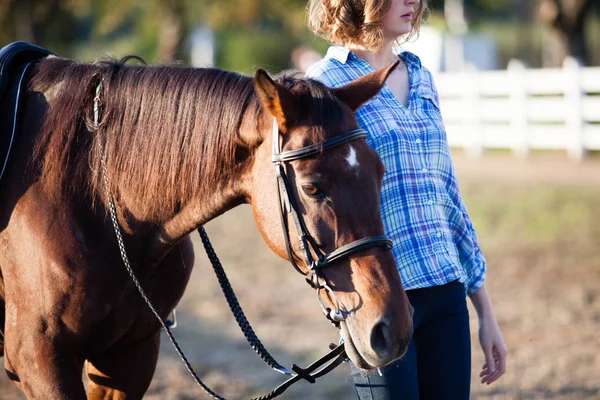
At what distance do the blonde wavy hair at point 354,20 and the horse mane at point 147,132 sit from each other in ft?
1.11

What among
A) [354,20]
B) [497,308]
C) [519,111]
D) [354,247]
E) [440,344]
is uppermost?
[354,20]

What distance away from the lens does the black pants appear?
101 inches

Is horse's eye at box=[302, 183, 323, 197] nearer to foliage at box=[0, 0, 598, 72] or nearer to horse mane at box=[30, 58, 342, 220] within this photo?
horse mane at box=[30, 58, 342, 220]

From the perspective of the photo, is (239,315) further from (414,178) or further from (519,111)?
(519,111)

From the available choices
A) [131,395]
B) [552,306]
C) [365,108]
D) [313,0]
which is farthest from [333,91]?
[552,306]

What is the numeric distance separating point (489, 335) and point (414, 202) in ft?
2.01

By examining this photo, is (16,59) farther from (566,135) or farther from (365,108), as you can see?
(566,135)

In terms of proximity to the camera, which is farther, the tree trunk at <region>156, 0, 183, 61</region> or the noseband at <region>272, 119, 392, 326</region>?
the tree trunk at <region>156, 0, 183, 61</region>

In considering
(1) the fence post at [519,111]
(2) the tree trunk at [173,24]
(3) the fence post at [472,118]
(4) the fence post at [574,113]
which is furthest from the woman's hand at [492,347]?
(2) the tree trunk at [173,24]

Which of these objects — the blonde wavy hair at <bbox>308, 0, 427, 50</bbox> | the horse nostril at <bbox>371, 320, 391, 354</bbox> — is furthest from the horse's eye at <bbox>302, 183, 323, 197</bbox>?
the blonde wavy hair at <bbox>308, 0, 427, 50</bbox>

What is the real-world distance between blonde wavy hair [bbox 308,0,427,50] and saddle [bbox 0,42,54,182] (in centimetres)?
109

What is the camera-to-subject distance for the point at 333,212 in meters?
2.24

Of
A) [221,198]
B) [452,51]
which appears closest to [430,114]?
[221,198]

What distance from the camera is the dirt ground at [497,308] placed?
4918 mm
